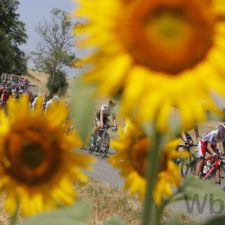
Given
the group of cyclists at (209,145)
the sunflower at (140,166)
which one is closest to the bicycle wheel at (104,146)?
the group of cyclists at (209,145)

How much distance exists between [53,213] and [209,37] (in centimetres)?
32

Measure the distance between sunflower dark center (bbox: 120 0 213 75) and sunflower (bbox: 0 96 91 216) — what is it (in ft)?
1.23

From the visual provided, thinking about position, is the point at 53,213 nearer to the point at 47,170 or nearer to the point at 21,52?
the point at 47,170

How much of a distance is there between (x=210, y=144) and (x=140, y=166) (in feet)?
30.8

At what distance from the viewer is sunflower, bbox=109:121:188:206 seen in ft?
3.79

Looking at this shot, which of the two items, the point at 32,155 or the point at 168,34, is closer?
the point at 168,34

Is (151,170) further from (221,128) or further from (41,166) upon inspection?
(221,128)

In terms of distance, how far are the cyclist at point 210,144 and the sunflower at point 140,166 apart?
8.44 meters

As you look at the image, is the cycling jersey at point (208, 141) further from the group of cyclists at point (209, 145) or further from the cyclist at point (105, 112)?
the cyclist at point (105, 112)

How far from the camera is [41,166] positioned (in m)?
1.08

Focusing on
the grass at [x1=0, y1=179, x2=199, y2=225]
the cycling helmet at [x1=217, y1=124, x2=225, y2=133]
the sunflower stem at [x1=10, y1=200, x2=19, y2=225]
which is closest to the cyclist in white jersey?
the sunflower stem at [x1=10, y1=200, x2=19, y2=225]

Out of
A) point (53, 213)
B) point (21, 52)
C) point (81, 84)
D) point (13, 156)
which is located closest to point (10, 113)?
point (13, 156)

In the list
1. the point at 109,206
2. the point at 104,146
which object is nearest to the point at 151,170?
the point at 109,206

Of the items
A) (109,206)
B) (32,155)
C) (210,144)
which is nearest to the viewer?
(32,155)
